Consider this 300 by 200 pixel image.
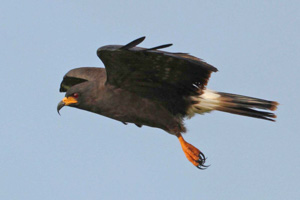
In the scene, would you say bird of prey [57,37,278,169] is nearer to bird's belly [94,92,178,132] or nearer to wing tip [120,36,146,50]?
bird's belly [94,92,178,132]

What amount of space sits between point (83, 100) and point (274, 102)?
278 cm

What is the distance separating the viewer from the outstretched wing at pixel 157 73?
381 inches

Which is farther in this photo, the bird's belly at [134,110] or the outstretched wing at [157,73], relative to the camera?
the bird's belly at [134,110]

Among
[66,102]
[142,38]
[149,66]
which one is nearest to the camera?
[142,38]

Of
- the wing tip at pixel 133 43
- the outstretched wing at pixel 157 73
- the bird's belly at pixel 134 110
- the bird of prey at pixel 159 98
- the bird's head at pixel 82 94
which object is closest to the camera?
the wing tip at pixel 133 43

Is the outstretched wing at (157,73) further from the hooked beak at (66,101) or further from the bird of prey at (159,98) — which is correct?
the hooked beak at (66,101)

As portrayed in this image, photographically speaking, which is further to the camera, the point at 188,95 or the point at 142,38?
the point at 188,95

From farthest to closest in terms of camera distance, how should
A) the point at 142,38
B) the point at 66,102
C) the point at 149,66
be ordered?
the point at 66,102
the point at 149,66
the point at 142,38

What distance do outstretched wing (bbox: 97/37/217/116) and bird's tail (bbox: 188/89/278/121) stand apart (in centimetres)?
18

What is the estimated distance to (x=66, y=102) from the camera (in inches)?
425

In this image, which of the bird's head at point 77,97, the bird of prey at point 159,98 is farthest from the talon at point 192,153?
the bird's head at point 77,97

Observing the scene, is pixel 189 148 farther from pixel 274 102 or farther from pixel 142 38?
pixel 142 38

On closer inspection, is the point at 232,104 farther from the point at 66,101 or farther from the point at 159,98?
the point at 66,101

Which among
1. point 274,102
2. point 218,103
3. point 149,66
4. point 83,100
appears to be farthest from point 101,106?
point 274,102
